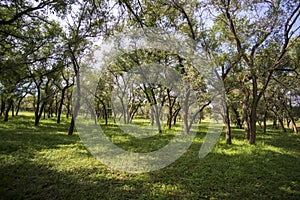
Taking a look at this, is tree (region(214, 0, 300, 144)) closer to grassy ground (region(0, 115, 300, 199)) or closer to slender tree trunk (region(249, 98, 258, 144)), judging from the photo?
slender tree trunk (region(249, 98, 258, 144))

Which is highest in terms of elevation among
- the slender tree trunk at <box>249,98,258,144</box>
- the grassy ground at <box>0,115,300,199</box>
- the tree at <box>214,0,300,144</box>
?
the tree at <box>214,0,300,144</box>

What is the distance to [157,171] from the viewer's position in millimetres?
5773

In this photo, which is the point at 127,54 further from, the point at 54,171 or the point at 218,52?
the point at 54,171

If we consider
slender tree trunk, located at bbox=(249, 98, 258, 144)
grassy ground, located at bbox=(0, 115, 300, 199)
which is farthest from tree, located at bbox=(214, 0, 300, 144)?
grassy ground, located at bbox=(0, 115, 300, 199)

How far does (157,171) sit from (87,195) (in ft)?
7.74

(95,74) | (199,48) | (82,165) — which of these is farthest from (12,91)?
(199,48)

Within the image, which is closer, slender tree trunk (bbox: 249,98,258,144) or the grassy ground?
the grassy ground

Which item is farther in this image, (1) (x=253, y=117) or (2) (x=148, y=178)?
(1) (x=253, y=117)

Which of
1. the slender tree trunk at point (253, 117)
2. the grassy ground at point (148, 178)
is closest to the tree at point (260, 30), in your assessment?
the slender tree trunk at point (253, 117)

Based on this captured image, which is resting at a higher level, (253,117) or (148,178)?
(253,117)

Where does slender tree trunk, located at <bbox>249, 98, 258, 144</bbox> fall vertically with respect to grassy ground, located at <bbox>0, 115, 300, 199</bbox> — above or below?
above

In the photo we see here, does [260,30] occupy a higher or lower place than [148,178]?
higher

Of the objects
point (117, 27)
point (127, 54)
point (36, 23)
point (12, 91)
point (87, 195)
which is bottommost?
point (87, 195)

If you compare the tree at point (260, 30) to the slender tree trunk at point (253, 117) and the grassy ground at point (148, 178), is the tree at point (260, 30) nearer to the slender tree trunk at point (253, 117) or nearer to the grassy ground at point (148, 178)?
the slender tree trunk at point (253, 117)
